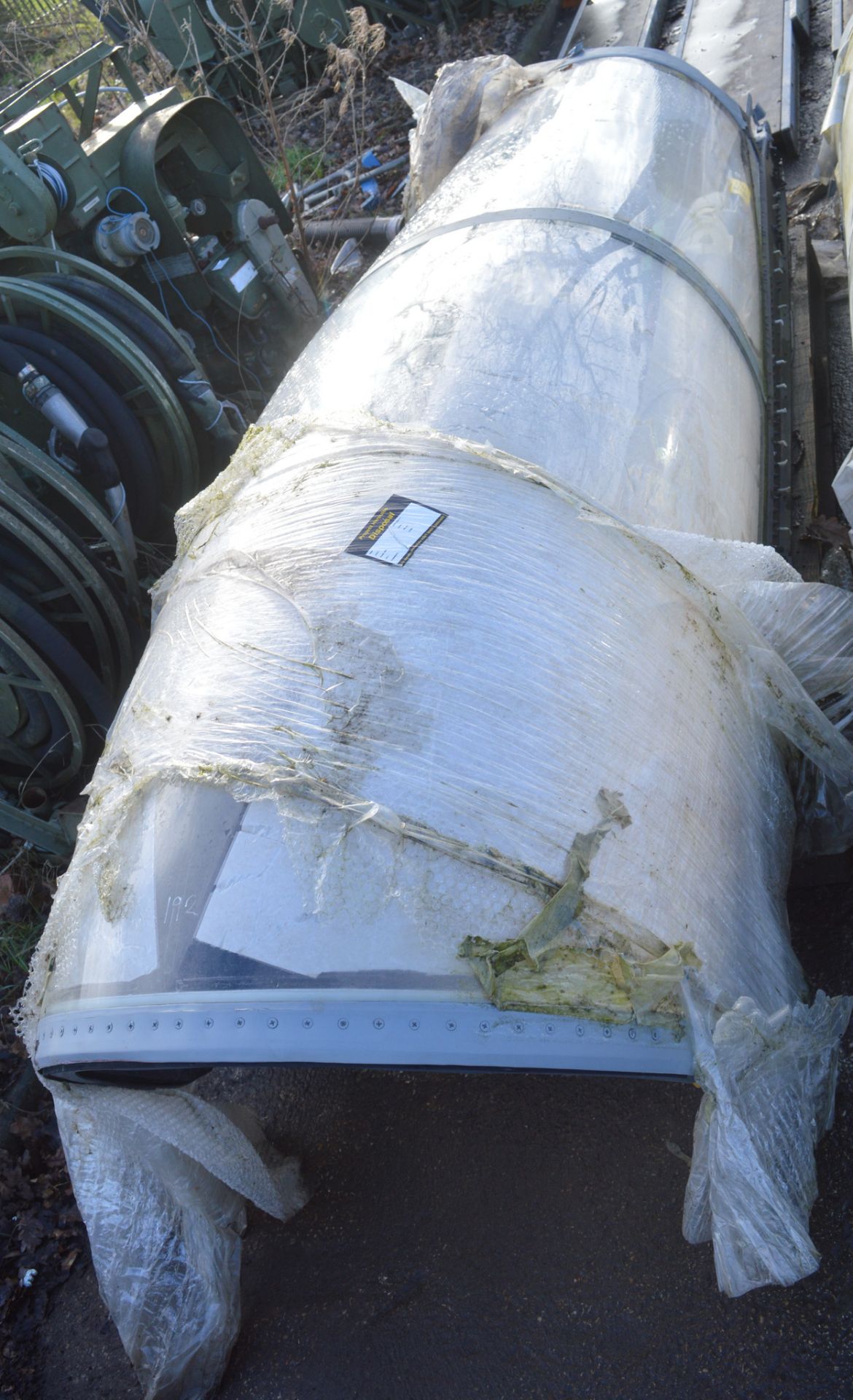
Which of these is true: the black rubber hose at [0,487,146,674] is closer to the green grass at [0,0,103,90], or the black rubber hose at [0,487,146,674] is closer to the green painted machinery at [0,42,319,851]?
the green painted machinery at [0,42,319,851]

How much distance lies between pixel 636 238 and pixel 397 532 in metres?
1.48

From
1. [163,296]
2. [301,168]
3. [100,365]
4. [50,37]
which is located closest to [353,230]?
[301,168]

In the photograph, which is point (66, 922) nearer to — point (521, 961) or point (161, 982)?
point (161, 982)

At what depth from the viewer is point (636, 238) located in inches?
118

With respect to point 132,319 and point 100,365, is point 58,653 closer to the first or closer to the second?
point 100,365

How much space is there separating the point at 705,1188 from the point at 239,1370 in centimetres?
139

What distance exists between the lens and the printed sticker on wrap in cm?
212

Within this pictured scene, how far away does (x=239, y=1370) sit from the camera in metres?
2.44

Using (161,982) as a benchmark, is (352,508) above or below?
above

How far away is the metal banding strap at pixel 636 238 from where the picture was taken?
2994 millimetres

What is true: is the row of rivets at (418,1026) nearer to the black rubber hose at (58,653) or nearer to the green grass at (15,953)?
the black rubber hose at (58,653)

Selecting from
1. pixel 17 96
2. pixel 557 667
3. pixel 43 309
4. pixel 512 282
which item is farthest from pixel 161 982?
pixel 17 96

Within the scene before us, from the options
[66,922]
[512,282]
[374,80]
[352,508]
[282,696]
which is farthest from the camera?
[374,80]

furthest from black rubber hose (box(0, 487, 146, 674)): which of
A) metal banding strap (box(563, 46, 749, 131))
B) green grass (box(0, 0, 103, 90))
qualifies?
green grass (box(0, 0, 103, 90))
